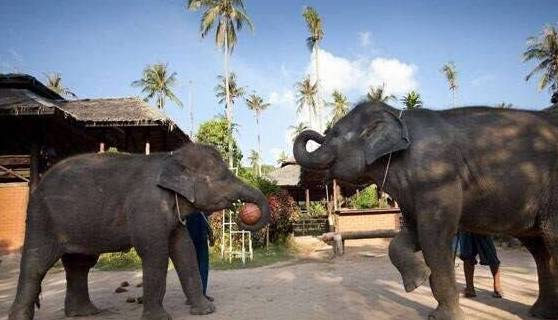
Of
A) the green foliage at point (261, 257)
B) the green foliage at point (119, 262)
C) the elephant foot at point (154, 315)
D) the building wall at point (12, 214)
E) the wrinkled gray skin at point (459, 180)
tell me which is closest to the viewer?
the wrinkled gray skin at point (459, 180)

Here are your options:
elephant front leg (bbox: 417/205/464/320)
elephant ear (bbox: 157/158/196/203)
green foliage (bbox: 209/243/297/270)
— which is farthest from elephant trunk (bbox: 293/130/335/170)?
green foliage (bbox: 209/243/297/270)

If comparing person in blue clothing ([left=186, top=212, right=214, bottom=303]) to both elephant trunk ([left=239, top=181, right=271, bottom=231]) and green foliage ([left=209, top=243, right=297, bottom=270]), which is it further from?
green foliage ([left=209, top=243, right=297, bottom=270])

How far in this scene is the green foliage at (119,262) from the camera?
13250mm

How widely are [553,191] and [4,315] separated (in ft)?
24.6

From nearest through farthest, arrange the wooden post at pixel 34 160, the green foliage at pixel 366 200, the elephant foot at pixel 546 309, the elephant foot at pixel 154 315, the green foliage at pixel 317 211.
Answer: the elephant foot at pixel 546 309 → the elephant foot at pixel 154 315 → the wooden post at pixel 34 160 → the green foliage at pixel 366 200 → the green foliage at pixel 317 211

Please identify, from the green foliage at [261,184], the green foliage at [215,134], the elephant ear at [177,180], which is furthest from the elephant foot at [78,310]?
the green foliage at [215,134]

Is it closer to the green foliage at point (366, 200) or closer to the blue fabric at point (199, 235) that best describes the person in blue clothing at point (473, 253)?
the blue fabric at point (199, 235)

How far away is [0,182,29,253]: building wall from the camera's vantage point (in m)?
15.0

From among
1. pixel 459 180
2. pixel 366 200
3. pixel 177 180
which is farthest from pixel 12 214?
pixel 459 180

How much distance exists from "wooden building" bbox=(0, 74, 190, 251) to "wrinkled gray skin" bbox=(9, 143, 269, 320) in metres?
8.13

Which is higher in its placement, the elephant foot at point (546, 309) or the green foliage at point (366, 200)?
the green foliage at point (366, 200)

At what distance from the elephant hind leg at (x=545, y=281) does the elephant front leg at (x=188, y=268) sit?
3.99 m

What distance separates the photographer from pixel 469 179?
181 inches

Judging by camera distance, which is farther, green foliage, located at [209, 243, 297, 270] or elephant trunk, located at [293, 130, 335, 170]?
green foliage, located at [209, 243, 297, 270]
